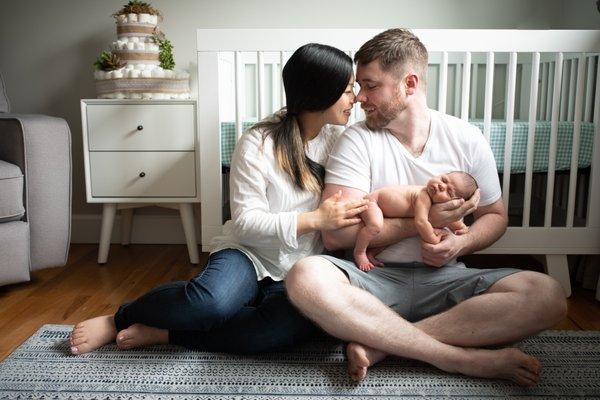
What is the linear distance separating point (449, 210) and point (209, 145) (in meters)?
0.84

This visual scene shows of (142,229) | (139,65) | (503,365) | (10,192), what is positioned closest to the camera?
→ (503,365)

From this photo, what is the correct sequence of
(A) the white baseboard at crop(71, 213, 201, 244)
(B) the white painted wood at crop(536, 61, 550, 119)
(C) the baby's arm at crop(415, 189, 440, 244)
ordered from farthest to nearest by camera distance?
(A) the white baseboard at crop(71, 213, 201, 244) → (B) the white painted wood at crop(536, 61, 550, 119) → (C) the baby's arm at crop(415, 189, 440, 244)

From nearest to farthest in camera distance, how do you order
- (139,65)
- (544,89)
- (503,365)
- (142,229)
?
(503,365) → (139,65) → (544,89) → (142,229)

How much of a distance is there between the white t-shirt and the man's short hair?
16 centimetres

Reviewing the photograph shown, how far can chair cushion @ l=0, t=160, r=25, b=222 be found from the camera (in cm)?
170

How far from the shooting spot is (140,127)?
6.88 ft

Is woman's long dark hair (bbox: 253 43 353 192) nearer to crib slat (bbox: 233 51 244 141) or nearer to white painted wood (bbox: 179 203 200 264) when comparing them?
crib slat (bbox: 233 51 244 141)

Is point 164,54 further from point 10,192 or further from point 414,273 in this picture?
point 414,273

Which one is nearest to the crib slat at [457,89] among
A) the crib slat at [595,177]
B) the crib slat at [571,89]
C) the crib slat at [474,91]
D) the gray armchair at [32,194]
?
the crib slat at [474,91]

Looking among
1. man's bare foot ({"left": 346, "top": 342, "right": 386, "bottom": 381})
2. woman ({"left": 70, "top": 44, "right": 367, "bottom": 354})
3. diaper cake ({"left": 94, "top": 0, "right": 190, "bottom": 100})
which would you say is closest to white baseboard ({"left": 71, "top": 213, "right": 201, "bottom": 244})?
diaper cake ({"left": 94, "top": 0, "right": 190, "bottom": 100})

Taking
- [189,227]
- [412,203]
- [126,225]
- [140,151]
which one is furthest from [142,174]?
[412,203]

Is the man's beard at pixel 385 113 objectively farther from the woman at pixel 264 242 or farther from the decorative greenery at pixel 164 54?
the decorative greenery at pixel 164 54

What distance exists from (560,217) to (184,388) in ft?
5.71

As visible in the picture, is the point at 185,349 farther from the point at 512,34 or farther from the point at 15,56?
the point at 15,56
